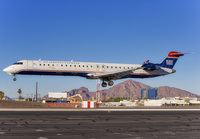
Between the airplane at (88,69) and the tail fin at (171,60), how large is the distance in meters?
1.22

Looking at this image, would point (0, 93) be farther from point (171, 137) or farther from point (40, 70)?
point (171, 137)

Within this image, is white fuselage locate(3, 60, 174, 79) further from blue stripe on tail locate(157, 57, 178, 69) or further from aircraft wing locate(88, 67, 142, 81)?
blue stripe on tail locate(157, 57, 178, 69)

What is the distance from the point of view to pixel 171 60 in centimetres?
5369

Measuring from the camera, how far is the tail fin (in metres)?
53.3

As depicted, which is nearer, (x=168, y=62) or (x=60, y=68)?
(x=60, y=68)

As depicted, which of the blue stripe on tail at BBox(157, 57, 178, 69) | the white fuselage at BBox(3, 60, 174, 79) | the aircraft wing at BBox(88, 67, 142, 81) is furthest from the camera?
the blue stripe on tail at BBox(157, 57, 178, 69)

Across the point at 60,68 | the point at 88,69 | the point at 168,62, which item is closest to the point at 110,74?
the point at 88,69

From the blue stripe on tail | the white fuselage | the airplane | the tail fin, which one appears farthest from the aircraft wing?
the tail fin

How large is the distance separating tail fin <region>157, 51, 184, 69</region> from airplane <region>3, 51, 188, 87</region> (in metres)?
1.22

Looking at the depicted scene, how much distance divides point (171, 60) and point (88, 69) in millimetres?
19430

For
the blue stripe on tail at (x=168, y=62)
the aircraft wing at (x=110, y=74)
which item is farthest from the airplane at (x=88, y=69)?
the blue stripe on tail at (x=168, y=62)

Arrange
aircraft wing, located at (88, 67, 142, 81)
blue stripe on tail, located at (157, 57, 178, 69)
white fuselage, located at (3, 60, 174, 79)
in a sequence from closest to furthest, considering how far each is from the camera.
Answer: white fuselage, located at (3, 60, 174, 79), aircraft wing, located at (88, 67, 142, 81), blue stripe on tail, located at (157, 57, 178, 69)

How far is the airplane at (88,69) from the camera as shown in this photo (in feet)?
137

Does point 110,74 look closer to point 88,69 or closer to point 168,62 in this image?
point 88,69
